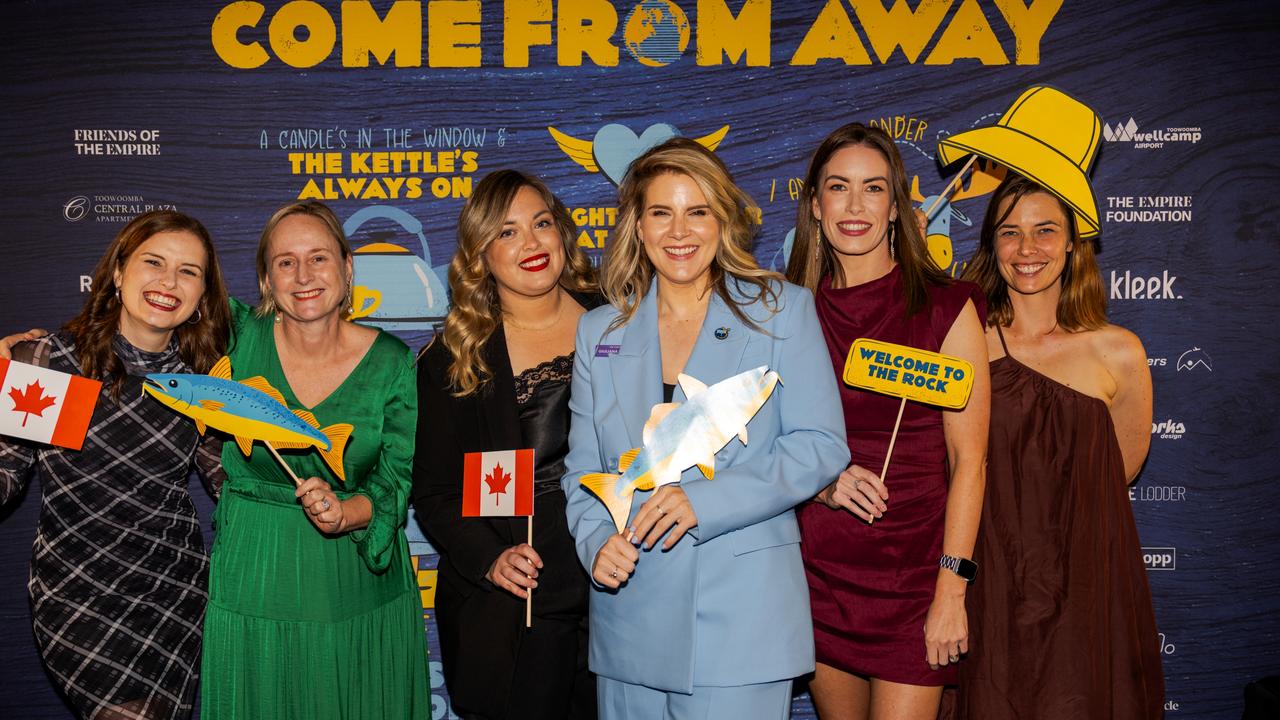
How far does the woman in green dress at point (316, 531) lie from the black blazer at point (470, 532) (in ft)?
0.43

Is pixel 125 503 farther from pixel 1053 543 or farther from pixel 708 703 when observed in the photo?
pixel 1053 543

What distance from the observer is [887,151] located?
2.07m

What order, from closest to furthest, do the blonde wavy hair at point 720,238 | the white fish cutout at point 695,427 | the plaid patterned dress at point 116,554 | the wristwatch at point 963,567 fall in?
1. the white fish cutout at point 695,427
2. the blonde wavy hair at point 720,238
3. the wristwatch at point 963,567
4. the plaid patterned dress at point 116,554

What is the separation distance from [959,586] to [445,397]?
125cm

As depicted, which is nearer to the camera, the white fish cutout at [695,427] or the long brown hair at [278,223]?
the white fish cutout at [695,427]

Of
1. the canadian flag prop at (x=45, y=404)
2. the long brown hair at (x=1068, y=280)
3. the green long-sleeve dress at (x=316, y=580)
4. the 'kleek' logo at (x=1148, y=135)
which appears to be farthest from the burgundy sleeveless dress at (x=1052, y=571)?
the canadian flag prop at (x=45, y=404)

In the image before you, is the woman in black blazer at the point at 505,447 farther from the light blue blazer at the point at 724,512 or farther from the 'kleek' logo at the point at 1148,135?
the 'kleek' logo at the point at 1148,135

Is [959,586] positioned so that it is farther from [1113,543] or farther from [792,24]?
[792,24]

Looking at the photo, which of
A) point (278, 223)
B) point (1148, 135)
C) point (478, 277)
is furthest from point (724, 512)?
point (1148, 135)

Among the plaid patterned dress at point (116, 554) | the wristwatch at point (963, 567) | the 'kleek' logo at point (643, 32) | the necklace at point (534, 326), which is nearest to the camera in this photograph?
the wristwatch at point (963, 567)

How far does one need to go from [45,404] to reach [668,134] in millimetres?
1924

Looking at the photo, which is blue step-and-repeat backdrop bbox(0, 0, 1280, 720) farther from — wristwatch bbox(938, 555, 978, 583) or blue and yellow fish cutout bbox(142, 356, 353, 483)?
wristwatch bbox(938, 555, 978, 583)

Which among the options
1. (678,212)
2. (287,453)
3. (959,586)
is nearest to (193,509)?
(287,453)

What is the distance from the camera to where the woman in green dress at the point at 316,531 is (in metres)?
2.16
